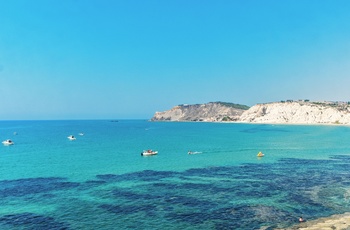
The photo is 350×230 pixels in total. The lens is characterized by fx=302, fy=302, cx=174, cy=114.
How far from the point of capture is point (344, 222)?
98.7 feet

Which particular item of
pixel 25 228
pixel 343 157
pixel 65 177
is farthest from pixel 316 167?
pixel 25 228

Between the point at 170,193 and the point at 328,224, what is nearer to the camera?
the point at 328,224

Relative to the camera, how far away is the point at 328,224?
29.6 m

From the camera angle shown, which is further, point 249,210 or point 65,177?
point 65,177

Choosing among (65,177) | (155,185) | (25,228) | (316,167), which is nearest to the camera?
(25,228)

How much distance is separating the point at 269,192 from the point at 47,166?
4497 centimetres

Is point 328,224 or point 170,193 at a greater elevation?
point 170,193

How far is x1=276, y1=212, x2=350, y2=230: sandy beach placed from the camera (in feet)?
94.3

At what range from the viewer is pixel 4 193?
137 feet

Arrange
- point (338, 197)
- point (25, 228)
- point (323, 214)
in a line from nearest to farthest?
point (25, 228), point (323, 214), point (338, 197)

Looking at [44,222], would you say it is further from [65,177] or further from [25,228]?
[65,177]

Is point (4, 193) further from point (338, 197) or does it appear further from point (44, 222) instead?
point (338, 197)

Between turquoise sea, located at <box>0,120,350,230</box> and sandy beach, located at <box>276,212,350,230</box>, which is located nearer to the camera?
sandy beach, located at <box>276,212,350,230</box>

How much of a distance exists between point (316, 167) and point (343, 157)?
1876cm
